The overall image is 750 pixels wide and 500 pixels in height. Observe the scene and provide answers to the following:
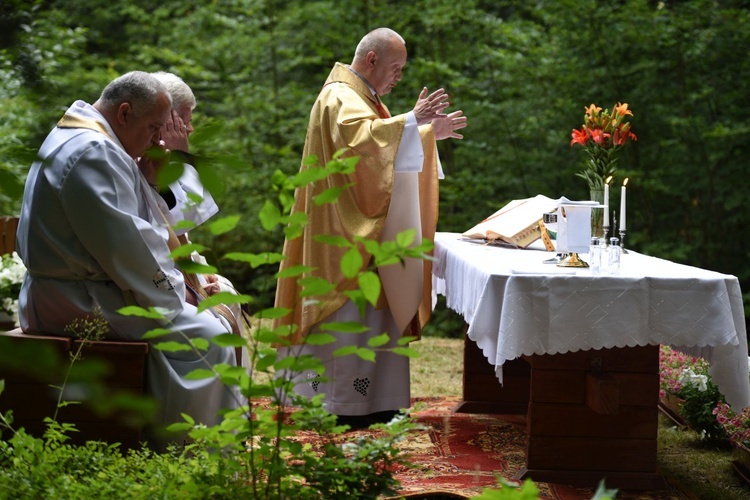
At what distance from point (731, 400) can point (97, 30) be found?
974cm

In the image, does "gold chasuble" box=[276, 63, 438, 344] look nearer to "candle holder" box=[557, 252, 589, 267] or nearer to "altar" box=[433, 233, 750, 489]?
"altar" box=[433, 233, 750, 489]

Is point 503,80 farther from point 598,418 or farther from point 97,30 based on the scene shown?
point 598,418

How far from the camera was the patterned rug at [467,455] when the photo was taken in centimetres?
338

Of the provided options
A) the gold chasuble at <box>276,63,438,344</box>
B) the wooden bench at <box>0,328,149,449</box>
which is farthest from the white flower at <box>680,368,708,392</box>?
the wooden bench at <box>0,328,149,449</box>

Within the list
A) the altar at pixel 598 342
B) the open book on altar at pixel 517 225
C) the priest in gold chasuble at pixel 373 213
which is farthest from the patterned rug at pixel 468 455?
the open book on altar at pixel 517 225

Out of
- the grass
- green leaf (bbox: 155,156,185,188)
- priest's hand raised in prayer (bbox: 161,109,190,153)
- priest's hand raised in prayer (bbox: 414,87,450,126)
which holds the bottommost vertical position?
the grass

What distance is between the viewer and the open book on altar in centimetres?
445

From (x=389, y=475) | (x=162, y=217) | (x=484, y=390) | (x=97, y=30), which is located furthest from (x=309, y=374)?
(x=97, y=30)

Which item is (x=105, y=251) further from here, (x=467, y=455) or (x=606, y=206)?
(x=606, y=206)

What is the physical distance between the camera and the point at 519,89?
919 centimetres

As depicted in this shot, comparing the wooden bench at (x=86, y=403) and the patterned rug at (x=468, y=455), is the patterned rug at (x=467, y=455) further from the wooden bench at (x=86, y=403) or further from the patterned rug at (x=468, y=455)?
the wooden bench at (x=86, y=403)

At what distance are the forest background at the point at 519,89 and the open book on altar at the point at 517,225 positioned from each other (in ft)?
11.6

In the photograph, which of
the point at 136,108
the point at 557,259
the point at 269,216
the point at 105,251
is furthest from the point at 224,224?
the point at 557,259

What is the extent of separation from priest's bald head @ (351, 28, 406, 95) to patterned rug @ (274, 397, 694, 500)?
1.74 meters
